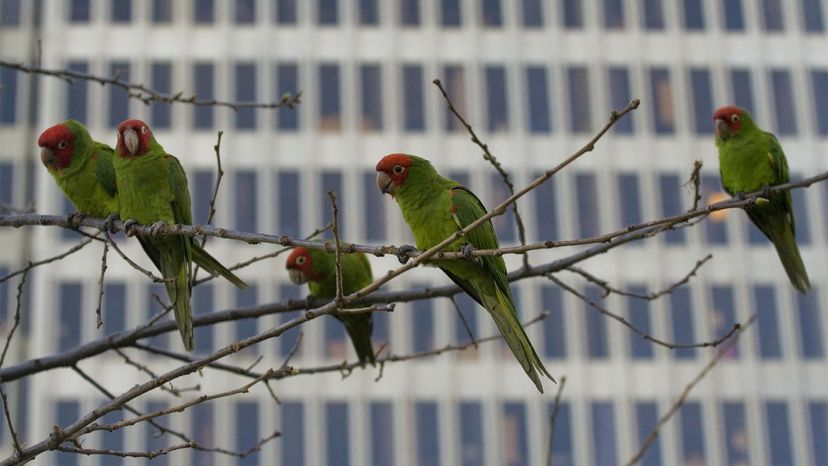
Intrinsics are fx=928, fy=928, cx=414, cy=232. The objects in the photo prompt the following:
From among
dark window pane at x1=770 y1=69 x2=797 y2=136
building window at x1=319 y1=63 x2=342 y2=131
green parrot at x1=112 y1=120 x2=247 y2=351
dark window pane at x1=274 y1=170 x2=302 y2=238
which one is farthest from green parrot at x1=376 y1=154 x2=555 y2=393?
dark window pane at x1=770 y1=69 x2=797 y2=136

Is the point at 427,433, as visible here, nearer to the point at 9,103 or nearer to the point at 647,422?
the point at 647,422

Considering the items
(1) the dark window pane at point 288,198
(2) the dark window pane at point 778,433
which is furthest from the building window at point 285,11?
(2) the dark window pane at point 778,433

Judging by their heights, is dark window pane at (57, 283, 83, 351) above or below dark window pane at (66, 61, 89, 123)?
below

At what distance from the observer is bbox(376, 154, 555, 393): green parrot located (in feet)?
16.5

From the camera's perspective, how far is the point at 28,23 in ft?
101

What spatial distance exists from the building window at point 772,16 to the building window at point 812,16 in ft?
2.47

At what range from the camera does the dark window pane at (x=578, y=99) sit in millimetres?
29781

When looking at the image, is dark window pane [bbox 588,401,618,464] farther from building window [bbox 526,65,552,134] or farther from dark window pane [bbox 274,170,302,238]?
dark window pane [bbox 274,170,302,238]

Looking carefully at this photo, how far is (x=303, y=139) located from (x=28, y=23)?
1030 centimetres

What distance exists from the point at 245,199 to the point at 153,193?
2341 cm

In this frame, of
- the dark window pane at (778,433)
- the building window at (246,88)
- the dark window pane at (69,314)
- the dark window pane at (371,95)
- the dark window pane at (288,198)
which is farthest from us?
the dark window pane at (371,95)

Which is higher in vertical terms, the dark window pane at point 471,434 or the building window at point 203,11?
the building window at point 203,11

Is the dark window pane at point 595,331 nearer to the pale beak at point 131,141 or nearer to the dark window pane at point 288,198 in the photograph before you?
the dark window pane at point 288,198

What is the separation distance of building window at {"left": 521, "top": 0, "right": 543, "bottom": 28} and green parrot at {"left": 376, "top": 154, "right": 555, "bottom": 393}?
85.2 ft
